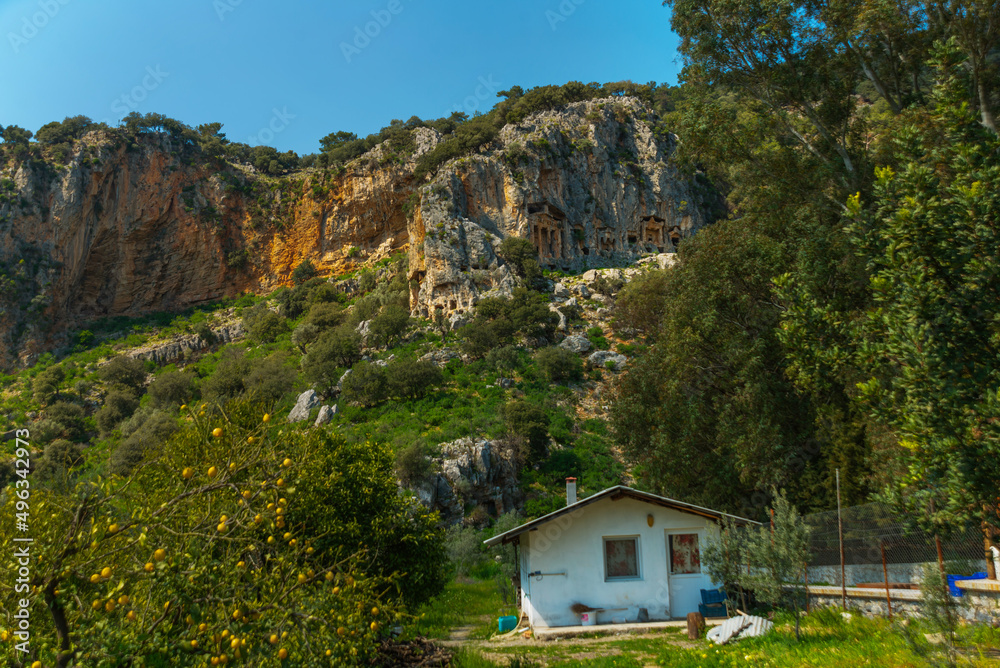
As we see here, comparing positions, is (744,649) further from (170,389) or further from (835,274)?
(170,389)

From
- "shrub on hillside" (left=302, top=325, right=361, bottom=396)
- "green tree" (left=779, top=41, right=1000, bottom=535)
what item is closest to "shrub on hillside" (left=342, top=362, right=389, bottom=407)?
"shrub on hillside" (left=302, top=325, right=361, bottom=396)

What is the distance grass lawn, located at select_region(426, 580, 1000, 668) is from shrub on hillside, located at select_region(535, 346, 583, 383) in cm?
2280

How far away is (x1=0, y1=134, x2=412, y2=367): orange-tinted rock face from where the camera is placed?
52312mm

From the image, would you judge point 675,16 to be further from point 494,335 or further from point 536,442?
point 494,335

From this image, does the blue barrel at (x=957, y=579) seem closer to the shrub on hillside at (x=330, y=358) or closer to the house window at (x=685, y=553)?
the house window at (x=685, y=553)

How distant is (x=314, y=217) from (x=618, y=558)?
55.9 meters

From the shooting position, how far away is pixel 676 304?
19203 millimetres

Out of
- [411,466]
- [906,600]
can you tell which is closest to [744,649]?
[906,600]

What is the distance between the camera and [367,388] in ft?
117

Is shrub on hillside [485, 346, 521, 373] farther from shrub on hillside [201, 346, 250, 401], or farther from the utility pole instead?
the utility pole

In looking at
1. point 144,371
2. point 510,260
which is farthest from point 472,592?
point 144,371

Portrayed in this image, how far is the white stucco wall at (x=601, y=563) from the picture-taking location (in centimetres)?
1484

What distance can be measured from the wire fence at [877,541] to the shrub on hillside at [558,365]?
24.6 m

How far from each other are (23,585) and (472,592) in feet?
67.9
